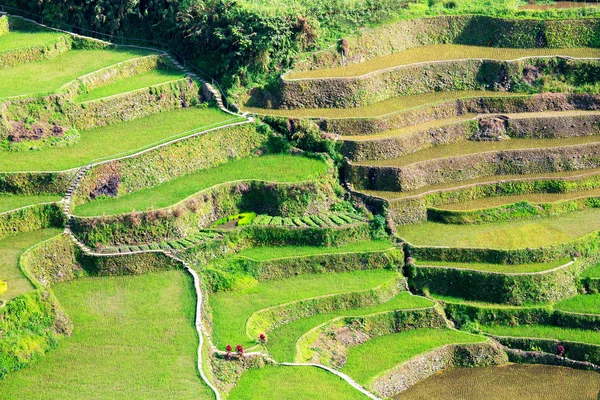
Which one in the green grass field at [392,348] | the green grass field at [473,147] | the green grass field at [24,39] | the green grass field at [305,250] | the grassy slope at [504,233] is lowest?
the green grass field at [392,348]

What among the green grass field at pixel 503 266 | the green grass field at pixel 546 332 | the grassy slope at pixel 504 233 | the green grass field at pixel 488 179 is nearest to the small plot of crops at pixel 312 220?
the green grass field at pixel 488 179

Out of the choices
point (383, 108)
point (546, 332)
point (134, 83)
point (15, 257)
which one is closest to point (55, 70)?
point (134, 83)

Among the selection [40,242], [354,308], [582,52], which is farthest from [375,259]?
[582,52]

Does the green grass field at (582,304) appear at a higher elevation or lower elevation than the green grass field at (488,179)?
lower

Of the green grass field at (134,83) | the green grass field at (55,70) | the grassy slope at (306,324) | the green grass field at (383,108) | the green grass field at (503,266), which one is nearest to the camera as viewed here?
the grassy slope at (306,324)

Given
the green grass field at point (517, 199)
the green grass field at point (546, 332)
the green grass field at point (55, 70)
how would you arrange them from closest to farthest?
the green grass field at point (546, 332) < the green grass field at point (517, 199) < the green grass field at point (55, 70)

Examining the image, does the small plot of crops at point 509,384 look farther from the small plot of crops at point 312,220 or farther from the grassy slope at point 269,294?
the small plot of crops at point 312,220

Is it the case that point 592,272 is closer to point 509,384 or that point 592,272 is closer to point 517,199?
point 517,199
